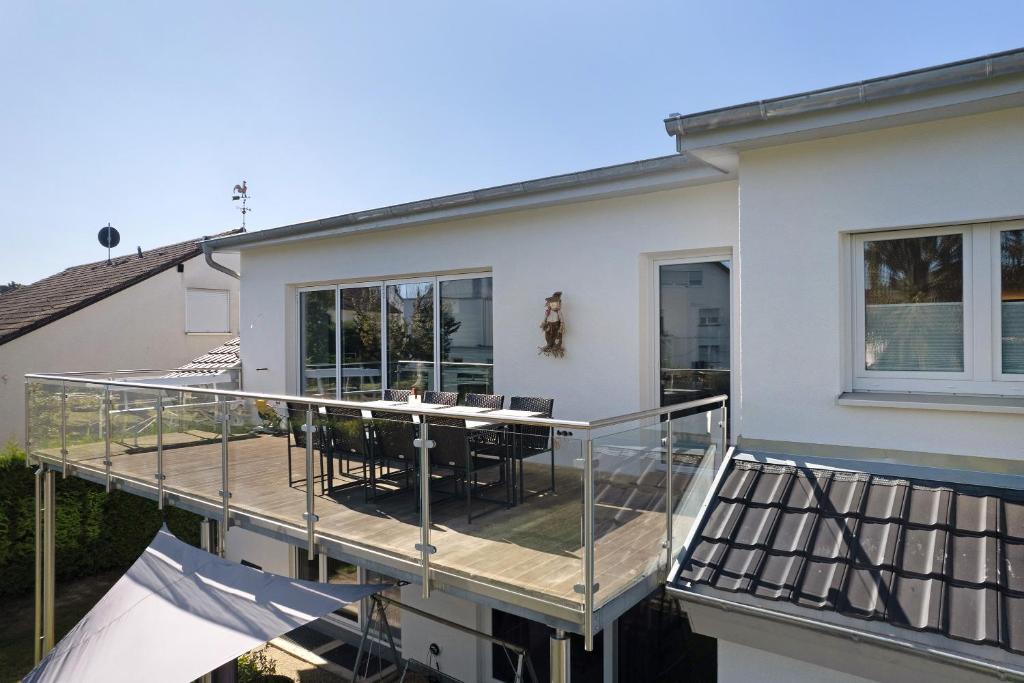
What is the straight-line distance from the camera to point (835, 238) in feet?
15.1

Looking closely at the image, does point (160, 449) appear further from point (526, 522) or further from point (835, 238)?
point (835, 238)

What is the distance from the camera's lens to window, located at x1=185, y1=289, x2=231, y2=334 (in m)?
17.4

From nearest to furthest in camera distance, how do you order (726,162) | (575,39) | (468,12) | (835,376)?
(835,376)
(726,162)
(468,12)
(575,39)

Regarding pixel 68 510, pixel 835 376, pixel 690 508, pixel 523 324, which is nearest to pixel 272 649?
pixel 68 510

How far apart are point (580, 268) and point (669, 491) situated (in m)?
3.29

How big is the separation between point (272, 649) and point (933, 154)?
1143 cm

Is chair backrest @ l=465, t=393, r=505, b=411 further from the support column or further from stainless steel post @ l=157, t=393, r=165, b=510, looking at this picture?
stainless steel post @ l=157, t=393, r=165, b=510

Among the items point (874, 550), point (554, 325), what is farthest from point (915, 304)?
point (554, 325)

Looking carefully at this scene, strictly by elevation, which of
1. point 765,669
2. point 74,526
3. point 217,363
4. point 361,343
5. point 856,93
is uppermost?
point 856,93

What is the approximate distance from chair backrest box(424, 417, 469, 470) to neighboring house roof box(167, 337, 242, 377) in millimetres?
8109

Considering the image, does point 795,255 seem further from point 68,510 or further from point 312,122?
point 68,510

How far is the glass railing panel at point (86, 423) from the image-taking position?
323 inches

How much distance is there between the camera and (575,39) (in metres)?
11.4

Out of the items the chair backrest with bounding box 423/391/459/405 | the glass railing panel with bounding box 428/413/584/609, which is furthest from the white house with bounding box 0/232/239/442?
the glass railing panel with bounding box 428/413/584/609
